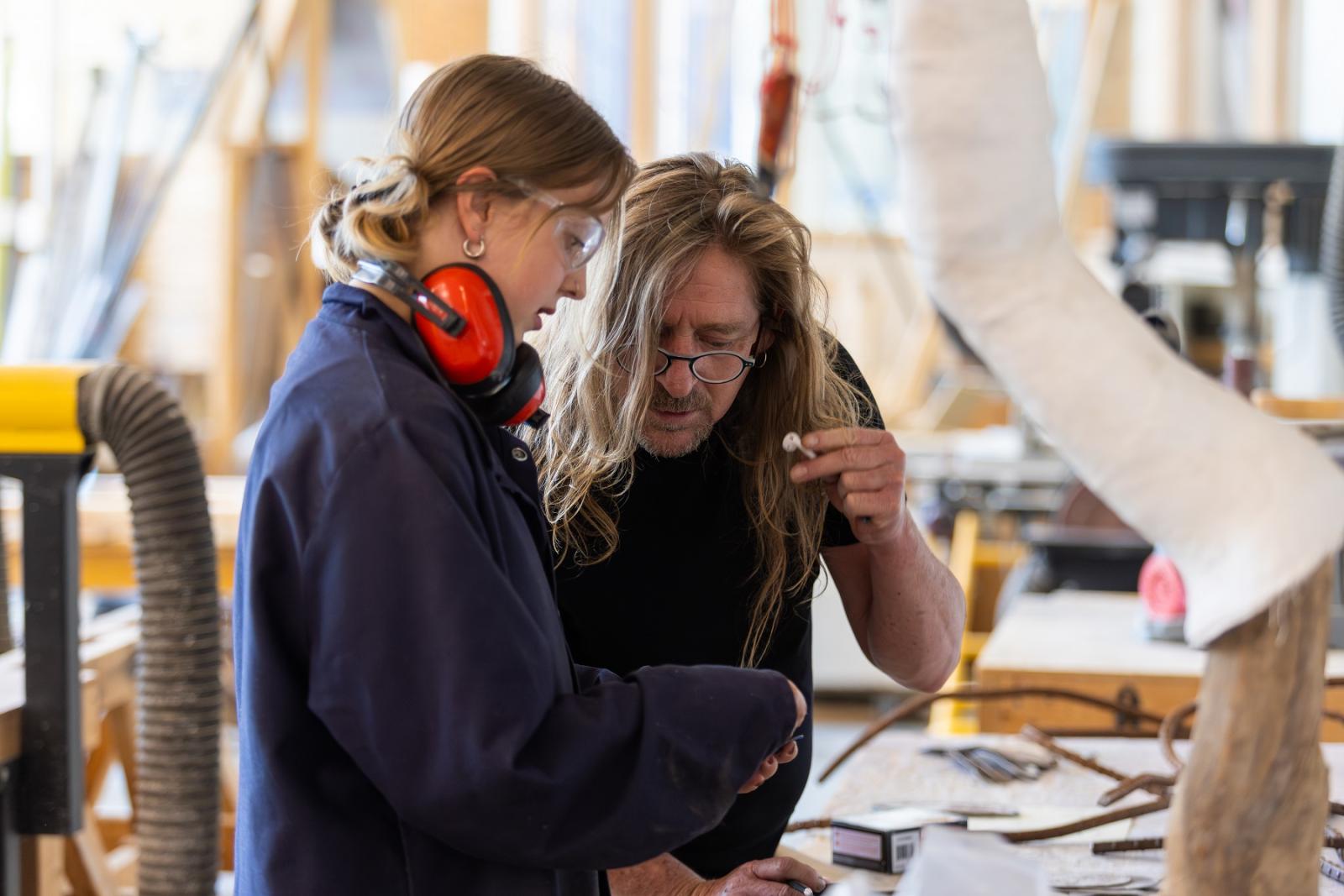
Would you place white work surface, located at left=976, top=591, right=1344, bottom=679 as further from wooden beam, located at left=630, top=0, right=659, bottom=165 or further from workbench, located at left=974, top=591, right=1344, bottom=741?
wooden beam, located at left=630, top=0, right=659, bottom=165

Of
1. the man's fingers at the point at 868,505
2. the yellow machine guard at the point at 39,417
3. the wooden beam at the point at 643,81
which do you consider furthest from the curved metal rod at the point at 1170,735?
the wooden beam at the point at 643,81

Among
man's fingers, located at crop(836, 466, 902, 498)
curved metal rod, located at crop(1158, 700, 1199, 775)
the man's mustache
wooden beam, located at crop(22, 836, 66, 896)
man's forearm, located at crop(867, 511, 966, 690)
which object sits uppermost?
the man's mustache

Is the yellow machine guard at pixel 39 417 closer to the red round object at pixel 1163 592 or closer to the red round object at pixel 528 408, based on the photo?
the red round object at pixel 528 408

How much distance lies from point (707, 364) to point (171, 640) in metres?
0.93

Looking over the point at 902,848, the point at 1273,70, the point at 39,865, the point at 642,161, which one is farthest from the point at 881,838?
the point at 1273,70

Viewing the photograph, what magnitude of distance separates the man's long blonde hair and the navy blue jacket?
52 centimetres

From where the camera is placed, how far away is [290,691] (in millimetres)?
1140

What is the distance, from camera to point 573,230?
122 centimetres

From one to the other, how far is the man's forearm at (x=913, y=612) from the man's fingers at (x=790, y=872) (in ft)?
1.29

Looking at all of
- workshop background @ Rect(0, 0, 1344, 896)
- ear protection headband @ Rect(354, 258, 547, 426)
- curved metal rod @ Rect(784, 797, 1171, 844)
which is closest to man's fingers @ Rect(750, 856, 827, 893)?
curved metal rod @ Rect(784, 797, 1171, 844)

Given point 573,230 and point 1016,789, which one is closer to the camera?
point 573,230

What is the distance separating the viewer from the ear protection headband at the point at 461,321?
3.79 feet

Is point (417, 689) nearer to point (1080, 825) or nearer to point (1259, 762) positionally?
point (1259, 762)

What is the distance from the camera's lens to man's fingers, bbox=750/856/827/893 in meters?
1.55
